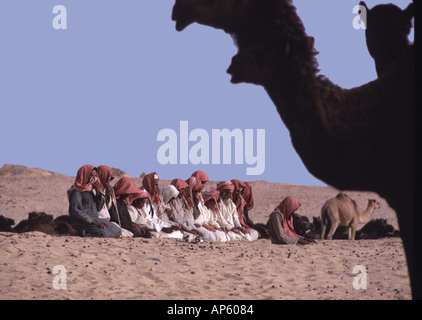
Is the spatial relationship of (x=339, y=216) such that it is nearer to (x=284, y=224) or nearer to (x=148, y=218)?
(x=284, y=224)

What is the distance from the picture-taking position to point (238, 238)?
48.3 feet

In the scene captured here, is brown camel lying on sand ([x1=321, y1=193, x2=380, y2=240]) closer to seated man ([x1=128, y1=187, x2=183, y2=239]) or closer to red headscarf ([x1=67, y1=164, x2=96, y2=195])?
seated man ([x1=128, y1=187, x2=183, y2=239])

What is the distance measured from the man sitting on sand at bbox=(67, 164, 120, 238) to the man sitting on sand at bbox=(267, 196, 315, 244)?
3.34 meters

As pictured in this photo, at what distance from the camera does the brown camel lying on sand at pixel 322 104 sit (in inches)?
129

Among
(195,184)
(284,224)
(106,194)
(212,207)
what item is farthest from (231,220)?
(106,194)

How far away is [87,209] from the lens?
1202 centimetres

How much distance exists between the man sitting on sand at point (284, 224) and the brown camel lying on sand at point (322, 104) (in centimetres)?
987

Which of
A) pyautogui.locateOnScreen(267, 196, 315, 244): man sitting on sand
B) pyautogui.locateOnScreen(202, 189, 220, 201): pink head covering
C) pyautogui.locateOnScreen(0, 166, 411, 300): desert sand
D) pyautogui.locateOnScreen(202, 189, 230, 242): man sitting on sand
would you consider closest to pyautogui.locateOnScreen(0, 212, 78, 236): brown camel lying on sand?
pyautogui.locateOnScreen(0, 166, 411, 300): desert sand

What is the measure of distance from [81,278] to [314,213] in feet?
68.4

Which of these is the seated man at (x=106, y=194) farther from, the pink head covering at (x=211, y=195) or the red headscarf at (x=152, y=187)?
the pink head covering at (x=211, y=195)

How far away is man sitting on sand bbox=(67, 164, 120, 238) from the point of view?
38.7 ft

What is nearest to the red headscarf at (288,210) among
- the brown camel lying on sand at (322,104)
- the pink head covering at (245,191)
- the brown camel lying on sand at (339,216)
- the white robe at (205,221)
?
the white robe at (205,221)
